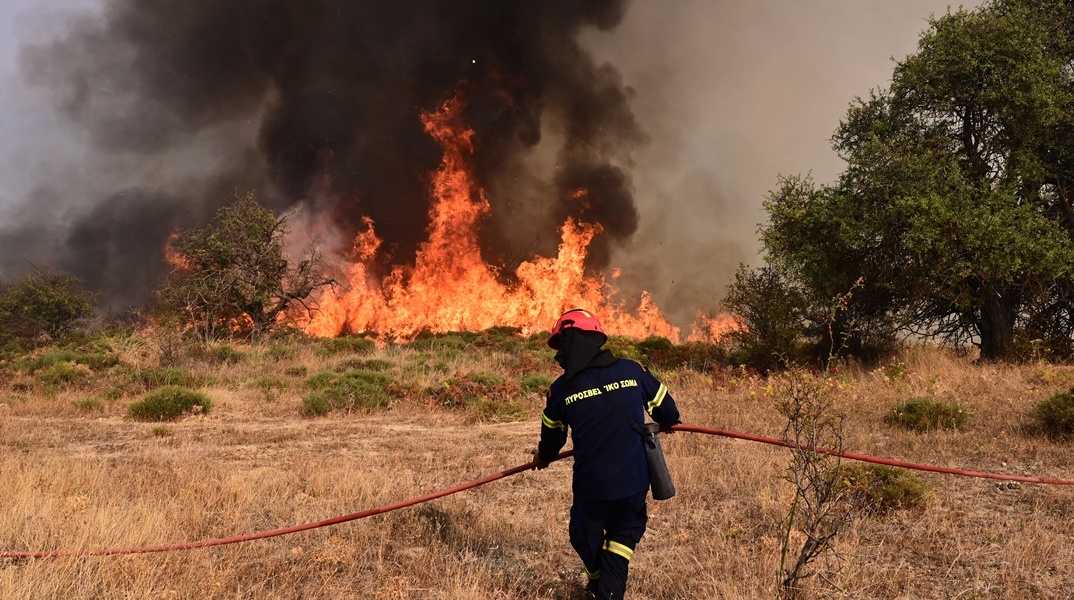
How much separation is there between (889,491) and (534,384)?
370 inches

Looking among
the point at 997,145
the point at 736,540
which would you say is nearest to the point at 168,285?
the point at 736,540

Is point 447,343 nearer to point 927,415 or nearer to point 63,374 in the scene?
point 63,374

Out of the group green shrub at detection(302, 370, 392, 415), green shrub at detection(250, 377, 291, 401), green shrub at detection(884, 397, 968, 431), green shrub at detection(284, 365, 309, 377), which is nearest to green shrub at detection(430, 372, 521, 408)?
green shrub at detection(302, 370, 392, 415)

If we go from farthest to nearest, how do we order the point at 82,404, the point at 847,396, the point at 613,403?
the point at 82,404, the point at 847,396, the point at 613,403

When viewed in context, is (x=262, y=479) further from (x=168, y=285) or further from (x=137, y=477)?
(x=168, y=285)

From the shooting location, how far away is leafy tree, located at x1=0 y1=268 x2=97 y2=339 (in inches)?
1494

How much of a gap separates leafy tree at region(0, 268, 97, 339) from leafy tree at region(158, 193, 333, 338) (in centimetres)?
1899

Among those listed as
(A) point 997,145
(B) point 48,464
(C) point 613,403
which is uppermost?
(A) point 997,145

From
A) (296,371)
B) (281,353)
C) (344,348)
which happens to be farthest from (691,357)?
(281,353)

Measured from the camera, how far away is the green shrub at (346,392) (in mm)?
12734

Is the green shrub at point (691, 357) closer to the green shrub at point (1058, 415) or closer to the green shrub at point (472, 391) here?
the green shrub at point (472, 391)

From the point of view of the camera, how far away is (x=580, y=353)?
3902 millimetres

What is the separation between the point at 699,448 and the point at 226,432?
7875 millimetres

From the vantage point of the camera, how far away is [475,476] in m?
7.63
